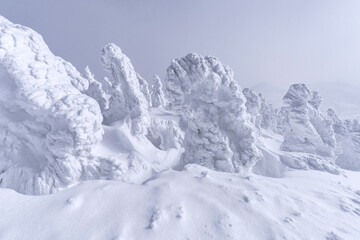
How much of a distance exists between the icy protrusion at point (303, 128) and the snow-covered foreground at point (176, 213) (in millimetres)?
15363

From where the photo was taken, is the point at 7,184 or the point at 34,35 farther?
the point at 34,35

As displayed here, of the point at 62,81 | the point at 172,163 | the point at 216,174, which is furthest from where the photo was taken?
the point at 172,163

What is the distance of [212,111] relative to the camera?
10086mm

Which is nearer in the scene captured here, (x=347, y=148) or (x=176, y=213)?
(x=176, y=213)

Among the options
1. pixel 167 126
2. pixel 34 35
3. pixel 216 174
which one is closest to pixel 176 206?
pixel 216 174

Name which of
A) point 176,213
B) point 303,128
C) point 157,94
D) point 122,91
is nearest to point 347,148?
point 303,128

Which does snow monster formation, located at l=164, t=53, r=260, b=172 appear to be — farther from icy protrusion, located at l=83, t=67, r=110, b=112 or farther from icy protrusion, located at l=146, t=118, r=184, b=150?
icy protrusion, located at l=83, t=67, r=110, b=112

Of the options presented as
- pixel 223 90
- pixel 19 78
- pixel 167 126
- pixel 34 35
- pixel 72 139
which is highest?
pixel 34 35

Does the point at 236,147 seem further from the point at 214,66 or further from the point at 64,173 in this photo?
the point at 64,173

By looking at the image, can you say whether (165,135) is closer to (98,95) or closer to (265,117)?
(98,95)

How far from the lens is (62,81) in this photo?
30.7 ft

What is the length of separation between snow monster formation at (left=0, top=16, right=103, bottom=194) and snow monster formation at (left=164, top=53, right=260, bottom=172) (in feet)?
13.8

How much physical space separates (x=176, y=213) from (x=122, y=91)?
14.1 m

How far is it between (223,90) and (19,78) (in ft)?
30.2
